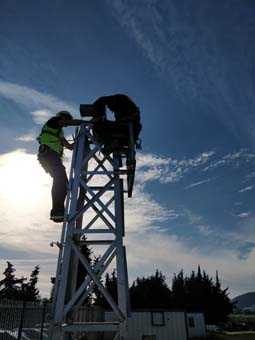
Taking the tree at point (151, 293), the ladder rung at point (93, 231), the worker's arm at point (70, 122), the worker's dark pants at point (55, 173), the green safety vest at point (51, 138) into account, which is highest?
the tree at point (151, 293)

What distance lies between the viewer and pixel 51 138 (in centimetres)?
757

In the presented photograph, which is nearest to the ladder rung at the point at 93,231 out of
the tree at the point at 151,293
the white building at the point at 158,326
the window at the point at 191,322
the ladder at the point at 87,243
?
the ladder at the point at 87,243

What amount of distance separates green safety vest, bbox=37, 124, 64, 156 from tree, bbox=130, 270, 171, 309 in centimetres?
5310

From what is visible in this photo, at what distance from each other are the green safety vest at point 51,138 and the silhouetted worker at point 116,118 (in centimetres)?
82

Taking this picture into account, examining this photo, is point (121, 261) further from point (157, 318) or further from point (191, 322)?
point (191, 322)

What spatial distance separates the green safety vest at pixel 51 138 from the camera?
297 inches

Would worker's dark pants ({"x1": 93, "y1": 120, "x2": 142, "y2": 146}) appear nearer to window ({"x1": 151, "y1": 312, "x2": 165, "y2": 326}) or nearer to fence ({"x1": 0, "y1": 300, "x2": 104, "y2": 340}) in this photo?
fence ({"x1": 0, "y1": 300, "x2": 104, "y2": 340})

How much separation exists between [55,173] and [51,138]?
0.80 m

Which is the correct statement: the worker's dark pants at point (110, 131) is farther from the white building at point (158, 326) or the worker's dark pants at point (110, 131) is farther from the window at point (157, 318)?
the window at point (157, 318)

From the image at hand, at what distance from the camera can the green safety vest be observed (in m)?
7.54

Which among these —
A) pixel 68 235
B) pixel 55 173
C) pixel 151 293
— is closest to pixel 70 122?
pixel 55 173

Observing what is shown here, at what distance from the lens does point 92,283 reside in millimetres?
6430

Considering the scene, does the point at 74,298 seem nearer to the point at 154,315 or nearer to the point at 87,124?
the point at 87,124

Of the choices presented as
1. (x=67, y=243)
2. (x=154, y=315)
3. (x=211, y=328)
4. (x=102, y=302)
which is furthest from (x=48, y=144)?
(x=211, y=328)
